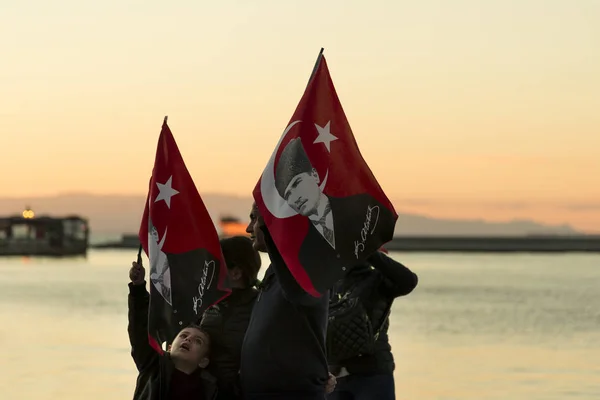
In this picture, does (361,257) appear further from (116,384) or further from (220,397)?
(116,384)

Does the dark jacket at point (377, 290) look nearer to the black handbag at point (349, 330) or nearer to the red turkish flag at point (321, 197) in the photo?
the black handbag at point (349, 330)

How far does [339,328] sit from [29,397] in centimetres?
711

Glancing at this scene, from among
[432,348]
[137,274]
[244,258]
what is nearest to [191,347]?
[137,274]

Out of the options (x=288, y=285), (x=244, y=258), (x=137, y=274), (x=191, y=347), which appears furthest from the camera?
(x=244, y=258)

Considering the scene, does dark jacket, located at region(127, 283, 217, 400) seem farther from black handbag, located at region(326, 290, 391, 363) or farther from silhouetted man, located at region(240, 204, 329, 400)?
black handbag, located at region(326, 290, 391, 363)

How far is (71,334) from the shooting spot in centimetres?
2462

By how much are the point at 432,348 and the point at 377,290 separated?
14.5 meters

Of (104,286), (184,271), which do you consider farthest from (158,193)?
(104,286)

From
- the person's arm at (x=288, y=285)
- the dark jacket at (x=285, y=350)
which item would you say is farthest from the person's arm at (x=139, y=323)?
the person's arm at (x=288, y=285)

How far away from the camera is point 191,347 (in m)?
6.27

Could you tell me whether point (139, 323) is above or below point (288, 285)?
below

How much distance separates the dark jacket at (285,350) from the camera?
571 cm

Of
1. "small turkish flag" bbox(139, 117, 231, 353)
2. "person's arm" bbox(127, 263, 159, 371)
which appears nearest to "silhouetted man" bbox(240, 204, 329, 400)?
"person's arm" bbox(127, 263, 159, 371)

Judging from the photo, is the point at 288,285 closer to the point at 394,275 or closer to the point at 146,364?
the point at 146,364
